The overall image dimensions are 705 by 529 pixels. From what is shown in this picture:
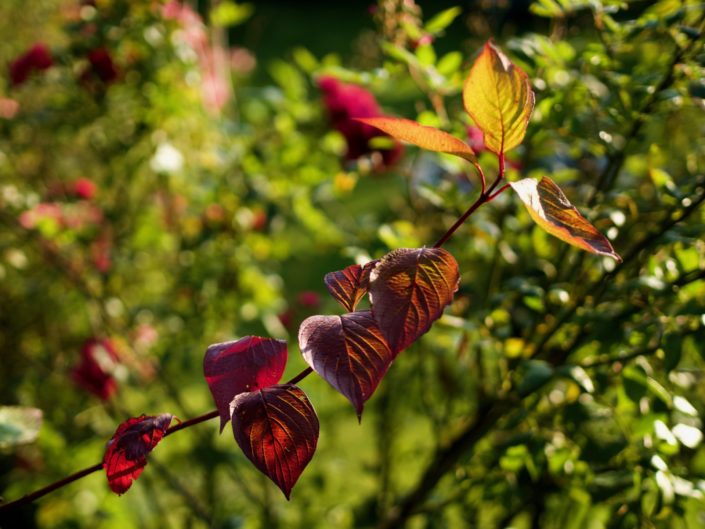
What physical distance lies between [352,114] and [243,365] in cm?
102

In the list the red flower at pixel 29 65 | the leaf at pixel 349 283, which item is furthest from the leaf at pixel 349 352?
the red flower at pixel 29 65

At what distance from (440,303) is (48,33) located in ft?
8.61

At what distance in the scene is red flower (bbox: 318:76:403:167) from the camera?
4.71ft

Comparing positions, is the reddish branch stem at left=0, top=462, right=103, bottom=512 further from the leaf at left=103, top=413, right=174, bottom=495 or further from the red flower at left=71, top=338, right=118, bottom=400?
the red flower at left=71, top=338, right=118, bottom=400

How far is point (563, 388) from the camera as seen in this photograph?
128 cm

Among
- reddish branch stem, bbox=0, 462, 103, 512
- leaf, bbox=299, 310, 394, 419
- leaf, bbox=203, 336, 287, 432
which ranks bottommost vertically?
reddish branch stem, bbox=0, 462, 103, 512

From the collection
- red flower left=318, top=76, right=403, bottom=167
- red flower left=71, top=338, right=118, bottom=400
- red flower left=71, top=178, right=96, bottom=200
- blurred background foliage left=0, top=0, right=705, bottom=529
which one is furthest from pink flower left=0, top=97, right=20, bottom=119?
red flower left=318, top=76, right=403, bottom=167

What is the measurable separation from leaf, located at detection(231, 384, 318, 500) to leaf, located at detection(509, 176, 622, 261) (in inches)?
7.9

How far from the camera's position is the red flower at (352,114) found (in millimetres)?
1437

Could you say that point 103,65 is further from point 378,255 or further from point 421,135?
point 421,135

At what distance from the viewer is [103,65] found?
153cm

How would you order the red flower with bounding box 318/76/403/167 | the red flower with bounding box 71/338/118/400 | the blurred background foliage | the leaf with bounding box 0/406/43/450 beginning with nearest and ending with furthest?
1. the leaf with bounding box 0/406/43/450
2. the blurred background foliage
3. the red flower with bounding box 318/76/403/167
4. the red flower with bounding box 71/338/118/400

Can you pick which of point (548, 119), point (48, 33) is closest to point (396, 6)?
point (548, 119)

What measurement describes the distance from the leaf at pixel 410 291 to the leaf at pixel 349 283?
3 cm
